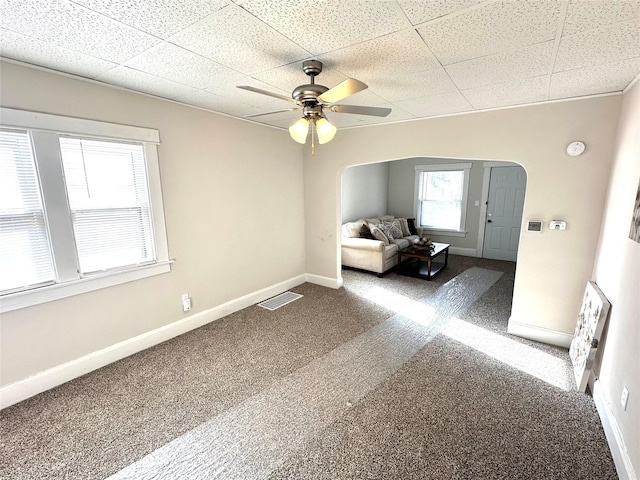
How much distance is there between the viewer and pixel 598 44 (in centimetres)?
161

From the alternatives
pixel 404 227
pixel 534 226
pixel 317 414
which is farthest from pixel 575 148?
pixel 404 227

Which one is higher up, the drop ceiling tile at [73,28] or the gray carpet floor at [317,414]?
the drop ceiling tile at [73,28]

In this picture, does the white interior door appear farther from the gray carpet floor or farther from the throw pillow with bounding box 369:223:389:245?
the gray carpet floor

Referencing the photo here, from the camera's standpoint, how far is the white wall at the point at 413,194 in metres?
6.32

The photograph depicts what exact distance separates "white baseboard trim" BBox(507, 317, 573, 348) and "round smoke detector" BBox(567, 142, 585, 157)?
1.74 m

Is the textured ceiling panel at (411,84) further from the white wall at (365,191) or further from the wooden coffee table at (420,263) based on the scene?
the white wall at (365,191)

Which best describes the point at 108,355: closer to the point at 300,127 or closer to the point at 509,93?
the point at 300,127

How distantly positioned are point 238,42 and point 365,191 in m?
5.29

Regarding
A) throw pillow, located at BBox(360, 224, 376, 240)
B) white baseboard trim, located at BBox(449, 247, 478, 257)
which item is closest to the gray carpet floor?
throw pillow, located at BBox(360, 224, 376, 240)

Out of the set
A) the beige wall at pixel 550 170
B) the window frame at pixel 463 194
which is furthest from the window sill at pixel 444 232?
the beige wall at pixel 550 170

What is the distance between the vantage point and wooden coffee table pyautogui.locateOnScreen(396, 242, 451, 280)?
16.3ft

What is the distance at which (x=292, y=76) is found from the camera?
84.5 inches

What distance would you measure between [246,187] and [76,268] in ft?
6.21

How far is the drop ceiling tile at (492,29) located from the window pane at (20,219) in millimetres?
2760
